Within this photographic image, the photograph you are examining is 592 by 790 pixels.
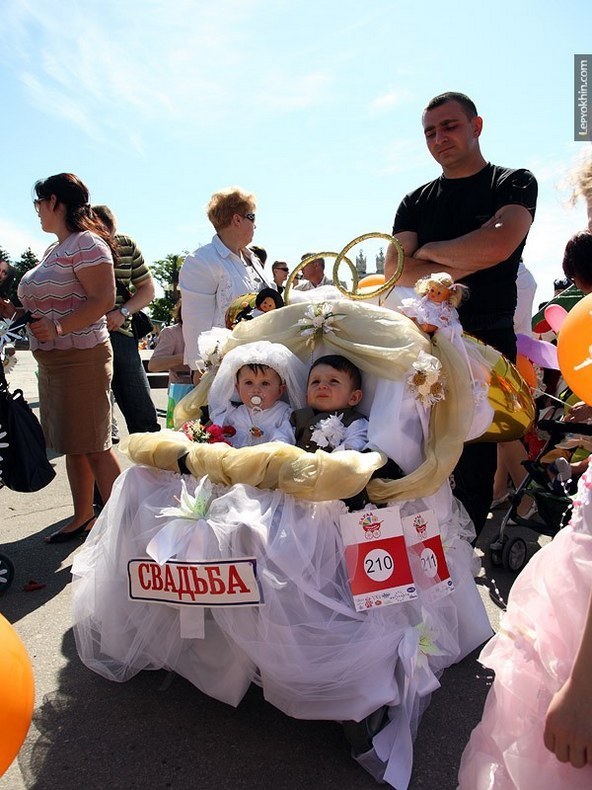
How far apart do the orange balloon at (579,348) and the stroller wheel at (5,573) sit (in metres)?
2.93

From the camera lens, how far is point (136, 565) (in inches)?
83.8

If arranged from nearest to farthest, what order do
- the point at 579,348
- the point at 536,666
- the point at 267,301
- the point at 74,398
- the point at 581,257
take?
the point at 536,666, the point at 579,348, the point at 581,257, the point at 267,301, the point at 74,398

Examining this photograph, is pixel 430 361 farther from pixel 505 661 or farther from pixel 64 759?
pixel 64 759

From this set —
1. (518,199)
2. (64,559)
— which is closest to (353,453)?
(518,199)

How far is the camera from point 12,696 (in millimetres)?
1504

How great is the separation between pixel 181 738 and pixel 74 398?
212cm

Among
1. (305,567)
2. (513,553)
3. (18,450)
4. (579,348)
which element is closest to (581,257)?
(579,348)

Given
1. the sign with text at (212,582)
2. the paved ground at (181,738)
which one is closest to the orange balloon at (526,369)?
the paved ground at (181,738)

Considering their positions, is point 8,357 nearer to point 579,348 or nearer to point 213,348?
point 213,348

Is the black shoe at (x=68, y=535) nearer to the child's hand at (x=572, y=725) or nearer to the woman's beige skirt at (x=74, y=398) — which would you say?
the woman's beige skirt at (x=74, y=398)

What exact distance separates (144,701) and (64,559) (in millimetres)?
1576

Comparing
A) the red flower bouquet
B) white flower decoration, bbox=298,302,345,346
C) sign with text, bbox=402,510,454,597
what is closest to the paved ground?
sign with text, bbox=402,510,454,597

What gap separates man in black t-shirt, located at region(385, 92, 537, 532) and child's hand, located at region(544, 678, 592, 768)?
2.27m

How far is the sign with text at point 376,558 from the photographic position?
2.10 metres
